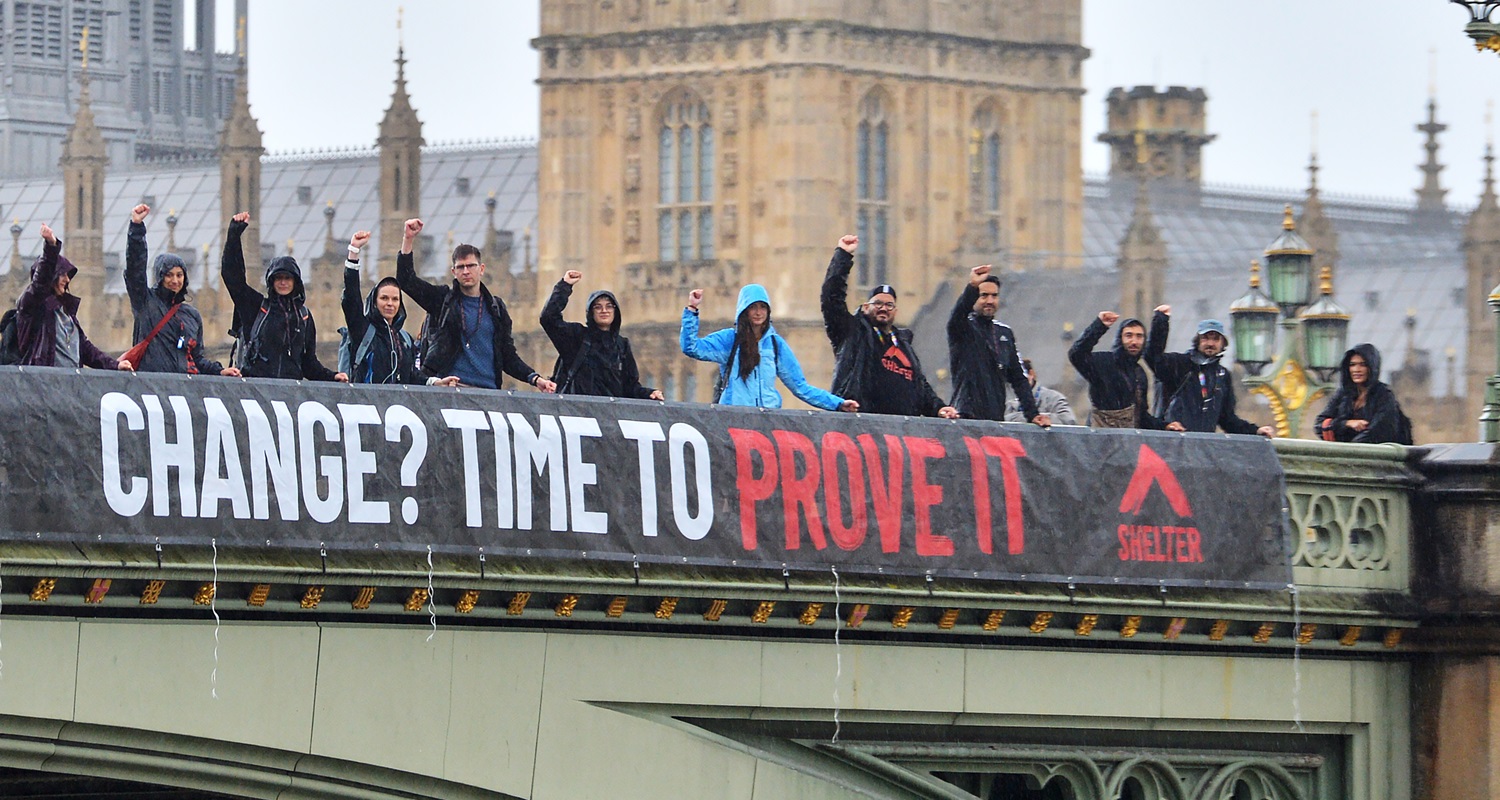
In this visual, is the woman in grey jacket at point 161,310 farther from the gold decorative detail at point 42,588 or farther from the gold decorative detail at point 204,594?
the gold decorative detail at point 42,588

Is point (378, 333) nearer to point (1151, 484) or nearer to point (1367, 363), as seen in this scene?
point (1151, 484)

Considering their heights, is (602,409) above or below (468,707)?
above

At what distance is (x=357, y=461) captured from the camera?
→ 63.7 ft

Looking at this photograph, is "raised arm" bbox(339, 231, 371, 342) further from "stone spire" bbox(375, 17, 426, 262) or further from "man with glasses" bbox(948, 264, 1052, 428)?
"stone spire" bbox(375, 17, 426, 262)

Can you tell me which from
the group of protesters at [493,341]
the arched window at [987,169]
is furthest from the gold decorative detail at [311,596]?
the arched window at [987,169]

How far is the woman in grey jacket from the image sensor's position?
21422mm

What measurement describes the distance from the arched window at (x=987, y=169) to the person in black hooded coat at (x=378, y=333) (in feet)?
229

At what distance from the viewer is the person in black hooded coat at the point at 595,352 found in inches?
874

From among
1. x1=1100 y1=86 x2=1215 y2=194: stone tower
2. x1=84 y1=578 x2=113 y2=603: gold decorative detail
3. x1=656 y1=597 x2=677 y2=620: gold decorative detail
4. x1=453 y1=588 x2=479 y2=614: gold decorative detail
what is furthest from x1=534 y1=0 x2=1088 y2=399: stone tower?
x1=84 y1=578 x2=113 y2=603: gold decorative detail

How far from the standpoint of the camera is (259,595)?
62.3ft

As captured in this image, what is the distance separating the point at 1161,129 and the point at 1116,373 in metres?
96.4

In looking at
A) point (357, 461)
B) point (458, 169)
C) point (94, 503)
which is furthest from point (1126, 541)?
point (458, 169)

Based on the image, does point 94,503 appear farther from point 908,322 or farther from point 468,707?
point 908,322

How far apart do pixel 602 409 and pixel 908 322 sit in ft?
234
